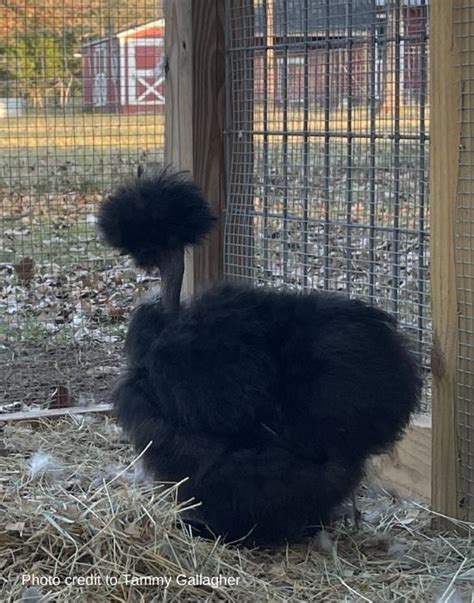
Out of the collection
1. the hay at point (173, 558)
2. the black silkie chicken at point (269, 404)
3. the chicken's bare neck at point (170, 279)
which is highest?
the chicken's bare neck at point (170, 279)

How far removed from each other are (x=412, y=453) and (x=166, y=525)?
1343mm

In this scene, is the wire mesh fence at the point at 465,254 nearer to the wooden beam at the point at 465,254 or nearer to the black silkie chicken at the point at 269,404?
the wooden beam at the point at 465,254

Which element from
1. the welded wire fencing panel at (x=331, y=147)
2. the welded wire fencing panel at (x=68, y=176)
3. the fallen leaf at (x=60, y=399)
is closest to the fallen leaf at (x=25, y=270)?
the welded wire fencing panel at (x=68, y=176)

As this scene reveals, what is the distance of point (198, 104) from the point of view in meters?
5.22

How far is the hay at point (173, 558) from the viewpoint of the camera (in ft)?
10.5

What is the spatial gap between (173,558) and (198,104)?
8.49ft

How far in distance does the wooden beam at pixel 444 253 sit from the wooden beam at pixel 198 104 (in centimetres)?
159

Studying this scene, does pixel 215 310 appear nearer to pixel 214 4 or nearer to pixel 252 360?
pixel 252 360

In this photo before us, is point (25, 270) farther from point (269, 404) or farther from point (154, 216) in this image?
point (269, 404)

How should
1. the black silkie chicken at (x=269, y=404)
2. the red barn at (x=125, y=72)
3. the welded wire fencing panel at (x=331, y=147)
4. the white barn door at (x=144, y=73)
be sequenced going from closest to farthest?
the black silkie chicken at (x=269, y=404) < the welded wire fencing panel at (x=331, y=147) < the red barn at (x=125, y=72) < the white barn door at (x=144, y=73)

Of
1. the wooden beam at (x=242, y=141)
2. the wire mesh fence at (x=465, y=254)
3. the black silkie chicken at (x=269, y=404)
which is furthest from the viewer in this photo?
the wooden beam at (x=242, y=141)

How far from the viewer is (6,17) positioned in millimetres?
7078

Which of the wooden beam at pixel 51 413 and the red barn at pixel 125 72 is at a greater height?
the red barn at pixel 125 72

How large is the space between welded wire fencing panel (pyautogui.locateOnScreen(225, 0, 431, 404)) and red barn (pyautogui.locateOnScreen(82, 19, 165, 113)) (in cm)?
253
